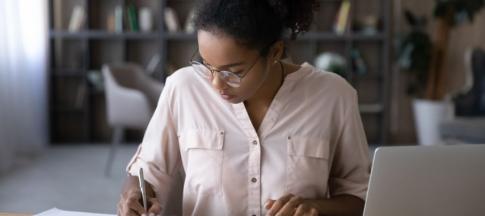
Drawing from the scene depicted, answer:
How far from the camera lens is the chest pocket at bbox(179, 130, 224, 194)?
1.29 metres

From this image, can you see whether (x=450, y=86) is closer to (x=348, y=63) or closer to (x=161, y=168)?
(x=348, y=63)

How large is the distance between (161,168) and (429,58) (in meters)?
4.30

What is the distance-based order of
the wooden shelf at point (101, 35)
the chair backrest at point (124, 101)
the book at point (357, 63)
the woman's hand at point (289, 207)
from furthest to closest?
the book at point (357, 63) → the wooden shelf at point (101, 35) → the chair backrest at point (124, 101) → the woman's hand at point (289, 207)

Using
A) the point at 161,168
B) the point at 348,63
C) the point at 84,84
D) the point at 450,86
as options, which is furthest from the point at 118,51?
the point at 161,168

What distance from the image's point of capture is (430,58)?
527cm

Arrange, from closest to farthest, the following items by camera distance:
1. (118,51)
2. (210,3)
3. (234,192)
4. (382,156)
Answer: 1. (382,156)
2. (210,3)
3. (234,192)
4. (118,51)

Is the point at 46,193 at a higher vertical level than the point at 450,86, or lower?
lower

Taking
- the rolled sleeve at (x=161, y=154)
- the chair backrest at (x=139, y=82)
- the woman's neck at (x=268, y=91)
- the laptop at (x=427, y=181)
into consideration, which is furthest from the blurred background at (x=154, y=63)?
the laptop at (x=427, y=181)

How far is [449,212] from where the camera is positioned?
944mm

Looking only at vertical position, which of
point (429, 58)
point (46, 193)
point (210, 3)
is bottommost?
point (46, 193)

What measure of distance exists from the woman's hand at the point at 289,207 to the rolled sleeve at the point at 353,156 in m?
0.18

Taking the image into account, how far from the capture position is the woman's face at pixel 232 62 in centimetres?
115

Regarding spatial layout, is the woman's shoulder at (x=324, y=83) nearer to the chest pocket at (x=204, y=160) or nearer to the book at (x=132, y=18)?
the chest pocket at (x=204, y=160)

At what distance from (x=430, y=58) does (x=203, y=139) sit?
4304 mm
